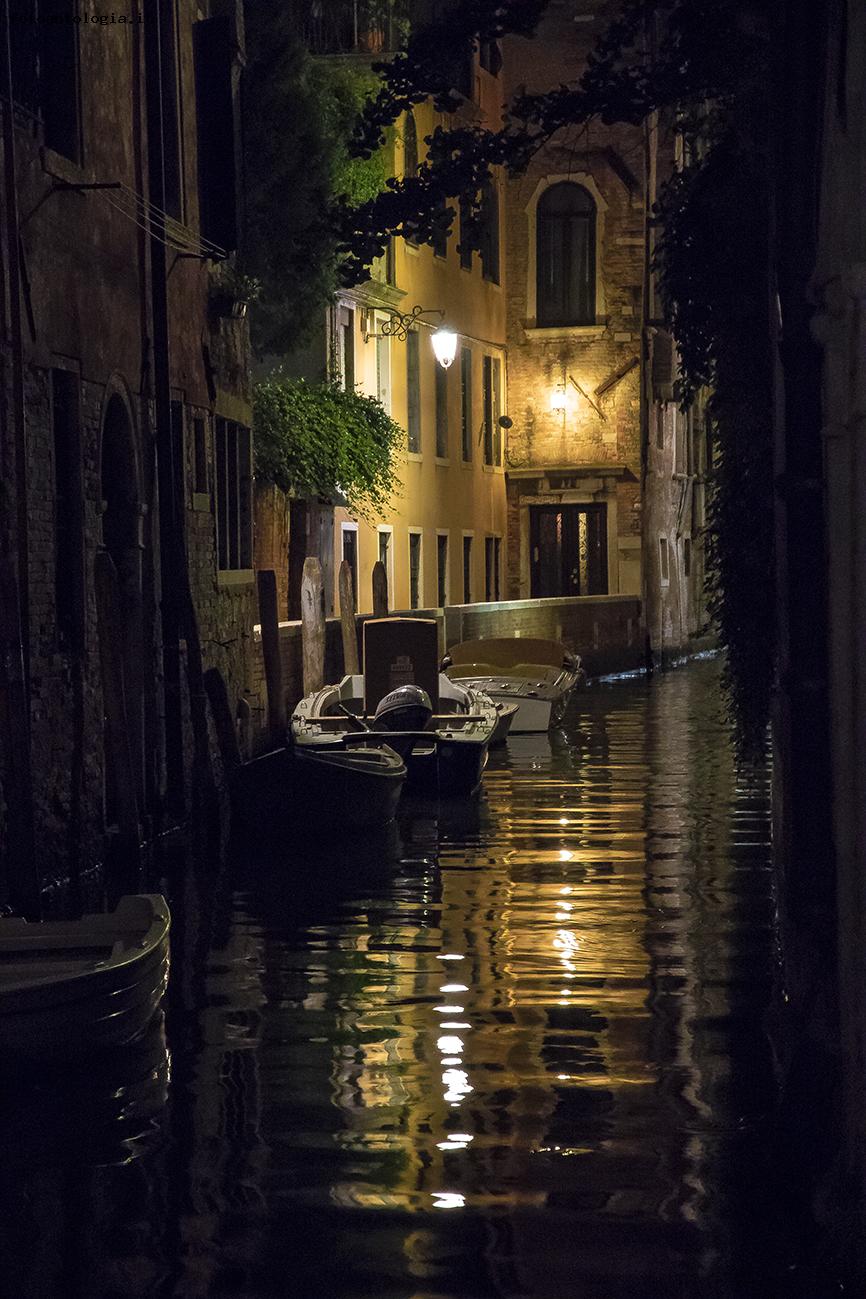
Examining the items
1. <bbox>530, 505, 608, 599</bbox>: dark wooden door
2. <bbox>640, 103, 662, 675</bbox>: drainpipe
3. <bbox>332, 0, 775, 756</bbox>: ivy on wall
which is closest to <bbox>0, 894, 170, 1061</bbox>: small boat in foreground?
<bbox>332, 0, 775, 756</bbox>: ivy on wall

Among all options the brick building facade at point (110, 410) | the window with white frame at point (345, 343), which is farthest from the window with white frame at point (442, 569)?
the brick building facade at point (110, 410)

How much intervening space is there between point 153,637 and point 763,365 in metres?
6.95

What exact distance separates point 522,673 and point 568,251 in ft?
42.9

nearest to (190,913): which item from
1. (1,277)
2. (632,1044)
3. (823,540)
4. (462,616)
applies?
(1,277)

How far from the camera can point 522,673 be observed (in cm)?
2892

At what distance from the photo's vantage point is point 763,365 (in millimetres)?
10695

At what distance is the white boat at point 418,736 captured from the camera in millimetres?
19672

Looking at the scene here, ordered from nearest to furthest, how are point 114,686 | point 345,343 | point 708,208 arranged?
point 708,208
point 114,686
point 345,343

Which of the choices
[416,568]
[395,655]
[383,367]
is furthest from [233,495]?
[416,568]

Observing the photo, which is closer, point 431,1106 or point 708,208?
point 431,1106

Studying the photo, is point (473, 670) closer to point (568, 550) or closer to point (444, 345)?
point (444, 345)

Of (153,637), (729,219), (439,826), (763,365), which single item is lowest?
(439,826)

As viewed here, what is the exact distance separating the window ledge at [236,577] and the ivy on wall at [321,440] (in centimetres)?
471

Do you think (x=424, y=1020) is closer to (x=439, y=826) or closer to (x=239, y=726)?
(x=439, y=826)
